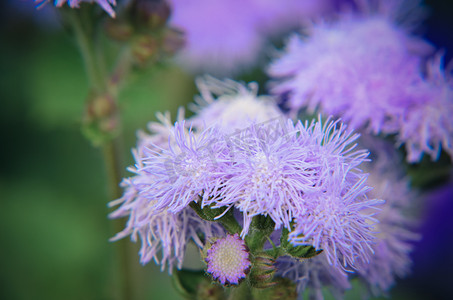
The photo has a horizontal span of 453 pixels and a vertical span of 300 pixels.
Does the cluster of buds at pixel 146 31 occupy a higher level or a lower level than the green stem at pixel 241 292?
higher

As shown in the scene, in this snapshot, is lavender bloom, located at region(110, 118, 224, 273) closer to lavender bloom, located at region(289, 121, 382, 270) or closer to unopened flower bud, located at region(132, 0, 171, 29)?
lavender bloom, located at region(289, 121, 382, 270)

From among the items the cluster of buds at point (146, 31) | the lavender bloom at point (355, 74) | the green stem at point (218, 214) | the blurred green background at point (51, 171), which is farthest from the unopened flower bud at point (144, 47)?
the green stem at point (218, 214)

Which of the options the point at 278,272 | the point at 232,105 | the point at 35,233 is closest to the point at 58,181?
the point at 35,233

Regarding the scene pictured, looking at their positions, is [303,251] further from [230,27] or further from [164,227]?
[230,27]

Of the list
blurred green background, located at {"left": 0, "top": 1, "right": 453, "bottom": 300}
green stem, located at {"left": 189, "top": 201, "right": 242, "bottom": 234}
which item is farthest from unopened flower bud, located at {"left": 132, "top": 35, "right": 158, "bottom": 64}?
green stem, located at {"left": 189, "top": 201, "right": 242, "bottom": 234}

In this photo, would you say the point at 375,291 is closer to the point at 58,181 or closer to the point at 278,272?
the point at 278,272

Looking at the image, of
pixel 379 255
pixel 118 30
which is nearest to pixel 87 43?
pixel 118 30

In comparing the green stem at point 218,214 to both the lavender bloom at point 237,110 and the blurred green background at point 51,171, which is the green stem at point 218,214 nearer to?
the lavender bloom at point 237,110
